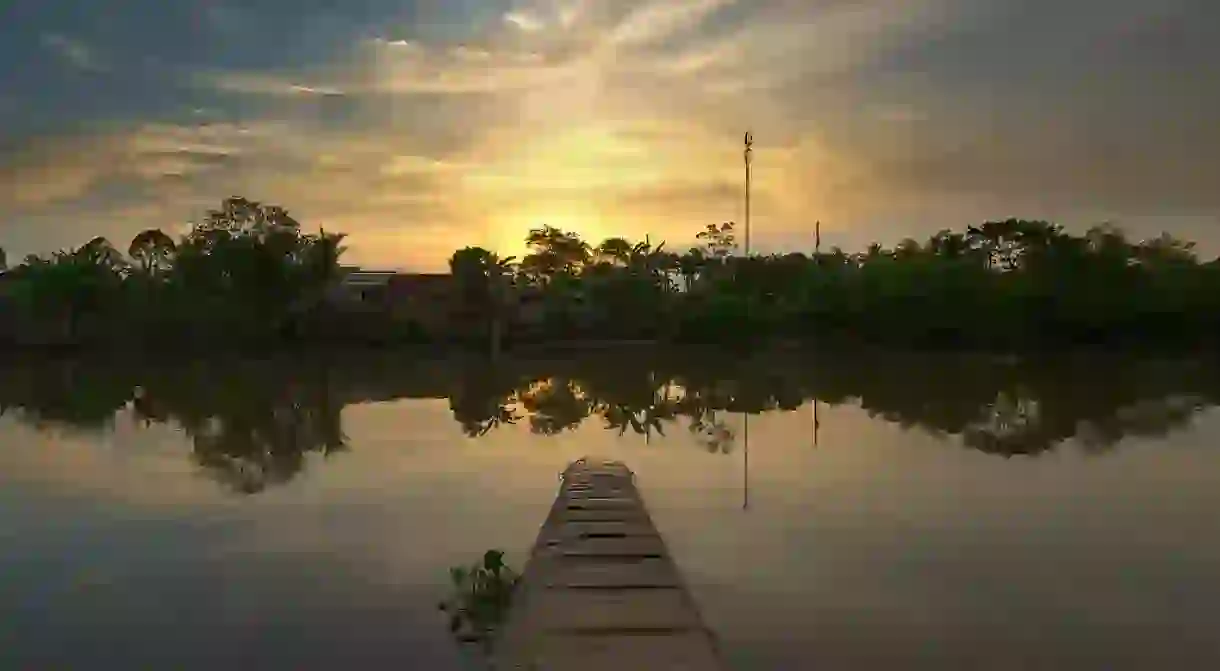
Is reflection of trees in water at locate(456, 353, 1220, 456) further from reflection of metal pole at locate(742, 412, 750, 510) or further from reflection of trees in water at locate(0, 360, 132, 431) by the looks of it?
reflection of trees in water at locate(0, 360, 132, 431)

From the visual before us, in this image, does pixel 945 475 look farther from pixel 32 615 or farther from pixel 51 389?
pixel 51 389

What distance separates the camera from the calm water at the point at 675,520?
5.61m

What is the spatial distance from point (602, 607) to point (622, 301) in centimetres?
2556

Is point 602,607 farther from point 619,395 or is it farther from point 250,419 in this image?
point 619,395

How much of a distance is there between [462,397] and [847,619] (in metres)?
13.9

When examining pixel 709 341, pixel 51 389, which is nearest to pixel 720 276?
pixel 709 341

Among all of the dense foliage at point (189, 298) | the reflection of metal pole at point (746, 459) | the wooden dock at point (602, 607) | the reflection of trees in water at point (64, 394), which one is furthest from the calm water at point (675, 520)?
the dense foliage at point (189, 298)

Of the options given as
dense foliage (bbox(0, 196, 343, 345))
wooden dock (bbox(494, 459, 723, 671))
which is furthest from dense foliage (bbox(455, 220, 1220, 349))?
wooden dock (bbox(494, 459, 723, 671))

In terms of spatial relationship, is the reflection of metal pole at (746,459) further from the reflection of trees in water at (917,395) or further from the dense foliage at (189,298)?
the dense foliage at (189,298)

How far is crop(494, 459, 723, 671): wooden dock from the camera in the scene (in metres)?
4.14

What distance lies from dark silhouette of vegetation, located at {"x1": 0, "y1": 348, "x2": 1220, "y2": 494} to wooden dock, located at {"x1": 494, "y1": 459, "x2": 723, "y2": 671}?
5.11m

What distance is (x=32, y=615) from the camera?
20.0 ft

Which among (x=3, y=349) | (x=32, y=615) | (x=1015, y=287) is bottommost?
(x=32, y=615)

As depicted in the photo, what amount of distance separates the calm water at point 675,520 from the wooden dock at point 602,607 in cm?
58
